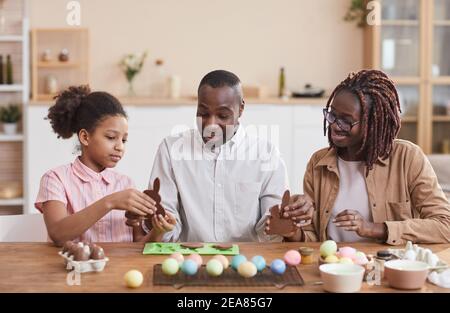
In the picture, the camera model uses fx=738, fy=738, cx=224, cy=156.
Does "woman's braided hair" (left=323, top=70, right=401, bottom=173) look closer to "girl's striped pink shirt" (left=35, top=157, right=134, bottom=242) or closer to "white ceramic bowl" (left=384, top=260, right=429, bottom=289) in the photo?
"white ceramic bowl" (left=384, top=260, right=429, bottom=289)

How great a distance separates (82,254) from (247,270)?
0.34m

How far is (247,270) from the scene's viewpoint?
4.70ft

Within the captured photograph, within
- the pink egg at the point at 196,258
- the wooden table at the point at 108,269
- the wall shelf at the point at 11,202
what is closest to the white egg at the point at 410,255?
the wooden table at the point at 108,269

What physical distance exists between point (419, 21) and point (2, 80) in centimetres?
255

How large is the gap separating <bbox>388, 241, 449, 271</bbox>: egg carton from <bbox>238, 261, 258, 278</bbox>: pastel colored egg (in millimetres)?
331

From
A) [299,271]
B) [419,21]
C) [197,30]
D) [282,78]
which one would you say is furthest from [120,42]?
[299,271]

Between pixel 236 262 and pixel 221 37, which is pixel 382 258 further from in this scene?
pixel 221 37

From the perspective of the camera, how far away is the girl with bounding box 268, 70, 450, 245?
6.28 ft

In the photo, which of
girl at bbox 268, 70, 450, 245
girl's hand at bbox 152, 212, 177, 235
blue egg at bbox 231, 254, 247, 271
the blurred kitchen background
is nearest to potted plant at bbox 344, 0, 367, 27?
the blurred kitchen background

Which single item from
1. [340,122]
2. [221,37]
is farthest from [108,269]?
[221,37]

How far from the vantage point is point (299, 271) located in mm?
1521

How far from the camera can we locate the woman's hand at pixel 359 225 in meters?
1.73

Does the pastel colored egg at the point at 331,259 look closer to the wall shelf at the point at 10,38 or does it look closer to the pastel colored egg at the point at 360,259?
the pastel colored egg at the point at 360,259
